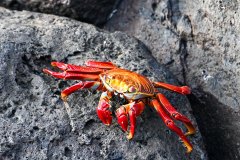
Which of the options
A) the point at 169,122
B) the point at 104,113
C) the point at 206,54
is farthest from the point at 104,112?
the point at 206,54

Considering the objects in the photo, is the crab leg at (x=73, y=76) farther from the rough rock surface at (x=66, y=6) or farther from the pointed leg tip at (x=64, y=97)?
the rough rock surface at (x=66, y=6)

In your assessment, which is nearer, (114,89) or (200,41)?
(114,89)

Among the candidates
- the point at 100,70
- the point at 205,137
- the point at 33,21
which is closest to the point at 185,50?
the point at 205,137

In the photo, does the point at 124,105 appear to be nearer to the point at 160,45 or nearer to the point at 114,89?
the point at 114,89

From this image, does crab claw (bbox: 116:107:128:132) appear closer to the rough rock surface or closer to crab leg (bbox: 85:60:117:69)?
crab leg (bbox: 85:60:117:69)

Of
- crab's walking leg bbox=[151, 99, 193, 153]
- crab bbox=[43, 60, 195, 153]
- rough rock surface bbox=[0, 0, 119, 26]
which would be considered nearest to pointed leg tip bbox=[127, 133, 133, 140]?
crab bbox=[43, 60, 195, 153]

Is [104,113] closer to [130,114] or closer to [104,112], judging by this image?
[104,112]
